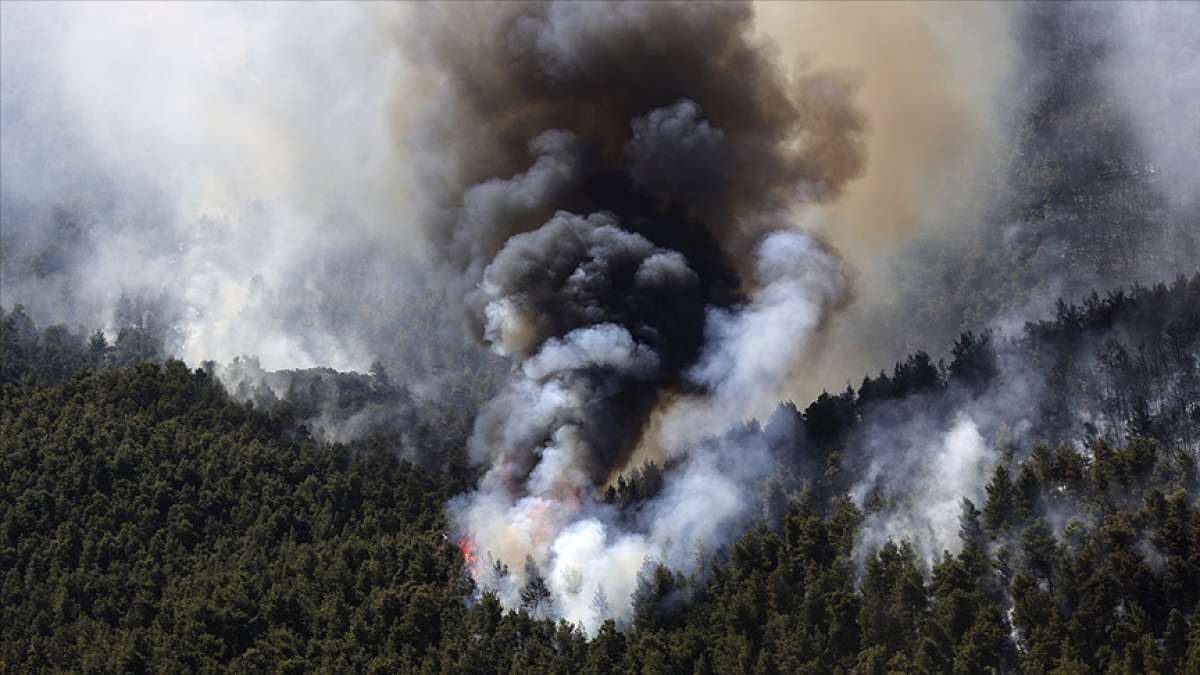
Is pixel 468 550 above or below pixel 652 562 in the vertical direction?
above

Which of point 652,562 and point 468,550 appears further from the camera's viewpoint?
point 468,550

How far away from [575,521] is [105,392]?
6882 centimetres

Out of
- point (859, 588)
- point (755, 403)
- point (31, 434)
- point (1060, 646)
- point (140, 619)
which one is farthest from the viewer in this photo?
point (31, 434)

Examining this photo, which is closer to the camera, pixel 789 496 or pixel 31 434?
pixel 789 496

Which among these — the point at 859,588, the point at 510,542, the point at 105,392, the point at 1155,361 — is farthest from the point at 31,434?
the point at 1155,361

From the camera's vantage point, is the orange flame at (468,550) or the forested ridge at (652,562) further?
the orange flame at (468,550)

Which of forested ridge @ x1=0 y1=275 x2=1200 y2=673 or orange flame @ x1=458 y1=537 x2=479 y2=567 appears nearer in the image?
forested ridge @ x1=0 y1=275 x2=1200 y2=673

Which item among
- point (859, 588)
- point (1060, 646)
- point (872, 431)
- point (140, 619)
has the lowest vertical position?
point (1060, 646)

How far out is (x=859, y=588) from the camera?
101 meters

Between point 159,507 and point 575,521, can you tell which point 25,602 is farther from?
point 575,521

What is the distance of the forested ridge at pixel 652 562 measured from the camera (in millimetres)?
94375

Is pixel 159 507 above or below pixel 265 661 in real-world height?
above

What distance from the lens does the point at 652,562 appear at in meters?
106

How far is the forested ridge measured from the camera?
94375 mm
